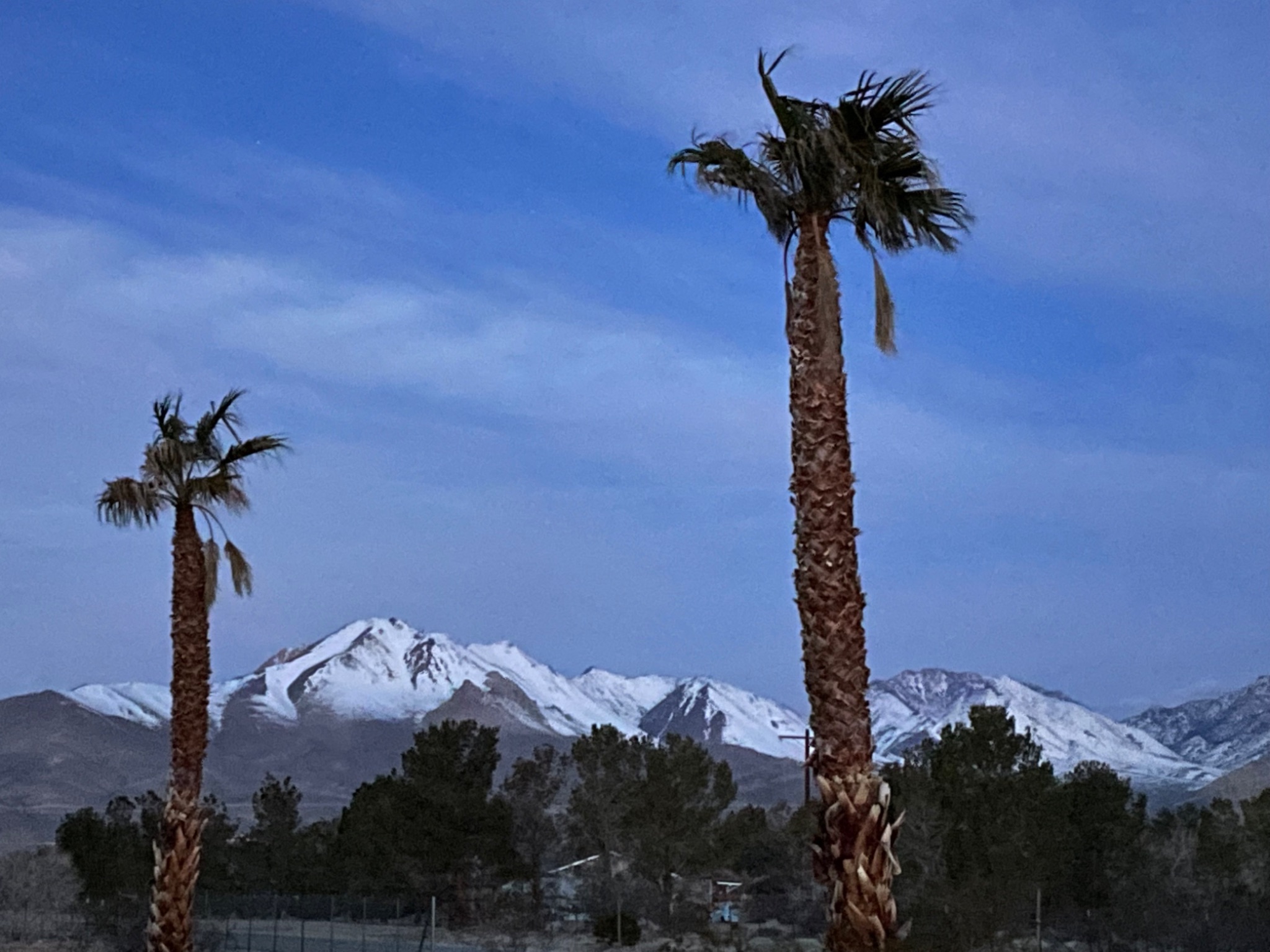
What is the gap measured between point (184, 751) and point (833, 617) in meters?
12.7

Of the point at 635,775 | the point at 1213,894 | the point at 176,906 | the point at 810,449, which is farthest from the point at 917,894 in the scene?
the point at 810,449

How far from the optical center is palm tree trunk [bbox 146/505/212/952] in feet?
70.8

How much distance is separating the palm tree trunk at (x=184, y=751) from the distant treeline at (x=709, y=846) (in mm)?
14083

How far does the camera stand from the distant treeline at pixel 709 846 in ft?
114

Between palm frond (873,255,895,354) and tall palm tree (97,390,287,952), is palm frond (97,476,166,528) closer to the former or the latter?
tall palm tree (97,390,287,952)

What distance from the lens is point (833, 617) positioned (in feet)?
39.9

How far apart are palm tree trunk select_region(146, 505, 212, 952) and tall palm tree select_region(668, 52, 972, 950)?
11.9 meters

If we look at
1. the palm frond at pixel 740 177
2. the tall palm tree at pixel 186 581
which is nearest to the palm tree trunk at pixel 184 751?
the tall palm tree at pixel 186 581

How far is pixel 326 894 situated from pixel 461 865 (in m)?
4.33

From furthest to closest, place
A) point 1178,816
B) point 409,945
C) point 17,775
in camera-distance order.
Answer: point 17,775 → point 1178,816 → point 409,945

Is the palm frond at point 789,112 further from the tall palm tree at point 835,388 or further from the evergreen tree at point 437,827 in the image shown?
the evergreen tree at point 437,827

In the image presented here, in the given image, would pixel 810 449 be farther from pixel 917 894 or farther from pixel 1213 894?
pixel 1213 894

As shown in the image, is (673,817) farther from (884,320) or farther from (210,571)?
(884,320)

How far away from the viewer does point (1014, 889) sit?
34.2 m
